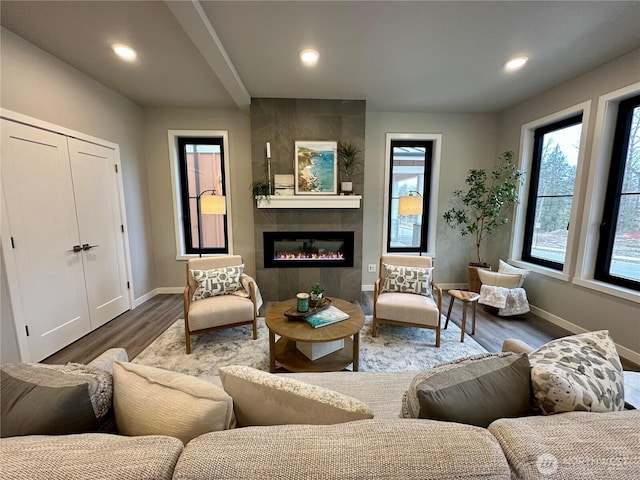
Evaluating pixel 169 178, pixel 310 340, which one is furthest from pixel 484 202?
pixel 169 178

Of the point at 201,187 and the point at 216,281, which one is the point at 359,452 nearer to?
the point at 216,281

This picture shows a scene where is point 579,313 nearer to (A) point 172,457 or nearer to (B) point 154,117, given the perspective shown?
(A) point 172,457

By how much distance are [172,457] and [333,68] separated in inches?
121

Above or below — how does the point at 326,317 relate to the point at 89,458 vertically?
below

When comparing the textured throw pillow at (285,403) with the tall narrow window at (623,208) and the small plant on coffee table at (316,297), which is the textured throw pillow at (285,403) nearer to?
the small plant on coffee table at (316,297)

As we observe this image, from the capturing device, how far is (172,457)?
0.59 m

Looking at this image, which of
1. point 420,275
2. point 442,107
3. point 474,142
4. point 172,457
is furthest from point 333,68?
point 172,457

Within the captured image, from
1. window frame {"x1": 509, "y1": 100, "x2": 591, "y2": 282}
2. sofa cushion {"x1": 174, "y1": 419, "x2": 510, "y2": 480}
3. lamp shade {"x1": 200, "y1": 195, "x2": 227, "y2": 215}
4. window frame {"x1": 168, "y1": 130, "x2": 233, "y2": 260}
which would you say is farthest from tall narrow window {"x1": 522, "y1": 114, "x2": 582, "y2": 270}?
window frame {"x1": 168, "y1": 130, "x2": 233, "y2": 260}

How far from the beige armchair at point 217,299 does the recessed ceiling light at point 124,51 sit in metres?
2.04

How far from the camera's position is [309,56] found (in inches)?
93.7

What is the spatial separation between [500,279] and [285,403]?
3.40 metres

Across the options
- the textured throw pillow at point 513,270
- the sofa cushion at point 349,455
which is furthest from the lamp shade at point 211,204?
the textured throw pillow at point 513,270

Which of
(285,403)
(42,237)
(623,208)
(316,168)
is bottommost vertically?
(285,403)

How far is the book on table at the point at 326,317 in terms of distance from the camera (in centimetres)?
204
